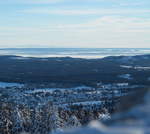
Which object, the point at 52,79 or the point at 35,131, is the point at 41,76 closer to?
the point at 52,79

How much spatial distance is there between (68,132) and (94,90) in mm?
150584

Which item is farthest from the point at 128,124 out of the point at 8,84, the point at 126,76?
the point at 126,76

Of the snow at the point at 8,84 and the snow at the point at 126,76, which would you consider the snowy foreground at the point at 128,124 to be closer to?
the snow at the point at 8,84

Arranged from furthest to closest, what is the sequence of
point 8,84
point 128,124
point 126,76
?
point 126,76
point 8,84
point 128,124

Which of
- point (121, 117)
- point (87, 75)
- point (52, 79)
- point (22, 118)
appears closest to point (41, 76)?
point (52, 79)

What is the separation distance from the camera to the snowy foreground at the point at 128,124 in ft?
6.96

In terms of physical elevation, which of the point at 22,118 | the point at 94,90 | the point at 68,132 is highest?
the point at 68,132

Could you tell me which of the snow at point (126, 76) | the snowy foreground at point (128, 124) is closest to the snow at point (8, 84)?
the snow at point (126, 76)

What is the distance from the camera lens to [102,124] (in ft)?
7.54

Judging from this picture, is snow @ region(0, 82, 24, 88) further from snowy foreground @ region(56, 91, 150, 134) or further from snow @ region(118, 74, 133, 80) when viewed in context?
snowy foreground @ region(56, 91, 150, 134)

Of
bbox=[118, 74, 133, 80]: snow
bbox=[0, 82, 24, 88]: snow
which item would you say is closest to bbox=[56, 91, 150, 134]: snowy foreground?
bbox=[0, 82, 24, 88]: snow

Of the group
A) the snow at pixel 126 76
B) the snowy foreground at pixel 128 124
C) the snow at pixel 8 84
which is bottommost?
the snow at pixel 8 84

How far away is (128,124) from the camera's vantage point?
2195 millimetres

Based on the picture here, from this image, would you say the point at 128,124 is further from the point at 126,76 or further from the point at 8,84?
the point at 126,76
